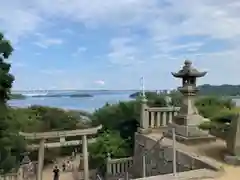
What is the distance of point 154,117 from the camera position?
1255 centimetres

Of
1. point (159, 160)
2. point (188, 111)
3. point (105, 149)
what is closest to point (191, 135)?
point (188, 111)

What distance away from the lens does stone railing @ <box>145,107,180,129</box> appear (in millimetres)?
12245

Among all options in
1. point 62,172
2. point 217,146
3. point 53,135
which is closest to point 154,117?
point 217,146

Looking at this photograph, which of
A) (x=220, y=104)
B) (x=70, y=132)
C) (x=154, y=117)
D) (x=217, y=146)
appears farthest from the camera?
(x=220, y=104)

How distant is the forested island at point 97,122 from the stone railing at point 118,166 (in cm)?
51

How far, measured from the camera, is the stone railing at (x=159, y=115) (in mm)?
12245

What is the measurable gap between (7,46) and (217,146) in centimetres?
622

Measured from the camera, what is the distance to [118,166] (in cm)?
1143

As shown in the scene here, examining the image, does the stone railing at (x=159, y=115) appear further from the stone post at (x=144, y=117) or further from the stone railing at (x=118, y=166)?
the stone railing at (x=118, y=166)

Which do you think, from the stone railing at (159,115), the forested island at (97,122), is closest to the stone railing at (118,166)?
the forested island at (97,122)

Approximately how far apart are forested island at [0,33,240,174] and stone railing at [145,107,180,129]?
131 cm

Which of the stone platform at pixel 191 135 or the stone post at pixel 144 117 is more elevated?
the stone post at pixel 144 117

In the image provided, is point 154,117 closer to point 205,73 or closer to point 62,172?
point 205,73

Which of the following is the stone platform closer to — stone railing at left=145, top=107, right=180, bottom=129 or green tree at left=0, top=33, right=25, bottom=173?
stone railing at left=145, top=107, right=180, bottom=129
